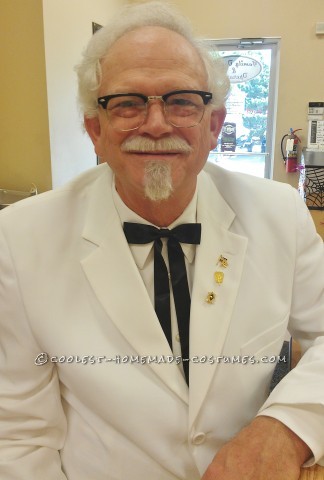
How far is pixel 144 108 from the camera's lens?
3.25ft

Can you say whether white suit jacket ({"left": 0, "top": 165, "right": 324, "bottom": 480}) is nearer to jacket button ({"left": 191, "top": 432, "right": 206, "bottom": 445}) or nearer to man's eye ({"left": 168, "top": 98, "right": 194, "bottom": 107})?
jacket button ({"left": 191, "top": 432, "right": 206, "bottom": 445})

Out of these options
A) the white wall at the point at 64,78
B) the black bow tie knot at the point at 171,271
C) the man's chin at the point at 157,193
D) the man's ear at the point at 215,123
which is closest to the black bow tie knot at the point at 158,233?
the black bow tie knot at the point at 171,271

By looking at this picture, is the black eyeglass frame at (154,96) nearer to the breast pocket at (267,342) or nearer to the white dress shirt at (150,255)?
the white dress shirt at (150,255)

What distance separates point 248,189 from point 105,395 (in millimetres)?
638

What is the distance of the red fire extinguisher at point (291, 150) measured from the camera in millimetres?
4379

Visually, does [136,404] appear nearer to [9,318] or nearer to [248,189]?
[9,318]

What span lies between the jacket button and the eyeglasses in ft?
2.26

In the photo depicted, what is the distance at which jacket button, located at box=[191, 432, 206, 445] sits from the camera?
0.99 m

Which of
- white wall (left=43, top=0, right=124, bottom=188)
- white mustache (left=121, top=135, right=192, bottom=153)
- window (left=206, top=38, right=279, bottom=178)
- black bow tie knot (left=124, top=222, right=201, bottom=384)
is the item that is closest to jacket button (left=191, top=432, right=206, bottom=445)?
black bow tie knot (left=124, top=222, right=201, bottom=384)

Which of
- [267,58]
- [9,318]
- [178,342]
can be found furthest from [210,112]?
[267,58]

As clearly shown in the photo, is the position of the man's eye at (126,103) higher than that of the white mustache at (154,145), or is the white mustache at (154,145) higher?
the man's eye at (126,103)

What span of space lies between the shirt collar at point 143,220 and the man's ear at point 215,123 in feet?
0.51

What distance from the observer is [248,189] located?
120 cm

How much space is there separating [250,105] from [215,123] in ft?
12.6
